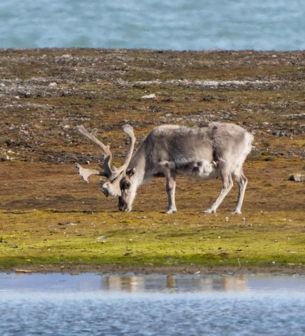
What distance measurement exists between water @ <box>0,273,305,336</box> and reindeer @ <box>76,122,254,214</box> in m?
7.58

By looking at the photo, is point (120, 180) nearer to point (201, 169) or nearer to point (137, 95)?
point (201, 169)

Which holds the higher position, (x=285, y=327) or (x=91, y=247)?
(x=91, y=247)

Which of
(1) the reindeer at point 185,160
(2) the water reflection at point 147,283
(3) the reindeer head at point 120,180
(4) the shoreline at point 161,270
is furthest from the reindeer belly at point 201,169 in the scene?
(2) the water reflection at point 147,283

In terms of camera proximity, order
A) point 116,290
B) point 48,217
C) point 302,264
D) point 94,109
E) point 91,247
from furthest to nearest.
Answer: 1. point 94,109
2. point 48,217
3. point 91,247
4. point 302,264
5. point 116,290

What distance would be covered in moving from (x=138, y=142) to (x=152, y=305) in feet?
79.1

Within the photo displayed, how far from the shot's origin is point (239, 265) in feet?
53.9

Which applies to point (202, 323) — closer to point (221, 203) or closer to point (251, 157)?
point (221, 203)

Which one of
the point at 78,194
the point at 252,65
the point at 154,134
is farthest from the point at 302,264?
the point at 252,65

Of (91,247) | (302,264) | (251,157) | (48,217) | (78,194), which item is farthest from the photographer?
(251,157)

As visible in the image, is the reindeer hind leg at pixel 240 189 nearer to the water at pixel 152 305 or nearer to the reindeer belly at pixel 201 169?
the reindeer belly at pixel 201 169

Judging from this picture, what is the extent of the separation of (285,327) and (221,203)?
13.6 meters

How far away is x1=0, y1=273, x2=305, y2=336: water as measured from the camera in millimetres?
11945

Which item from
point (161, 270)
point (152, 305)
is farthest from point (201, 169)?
point (152, 305)

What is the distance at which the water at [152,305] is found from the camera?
11.9 meters
